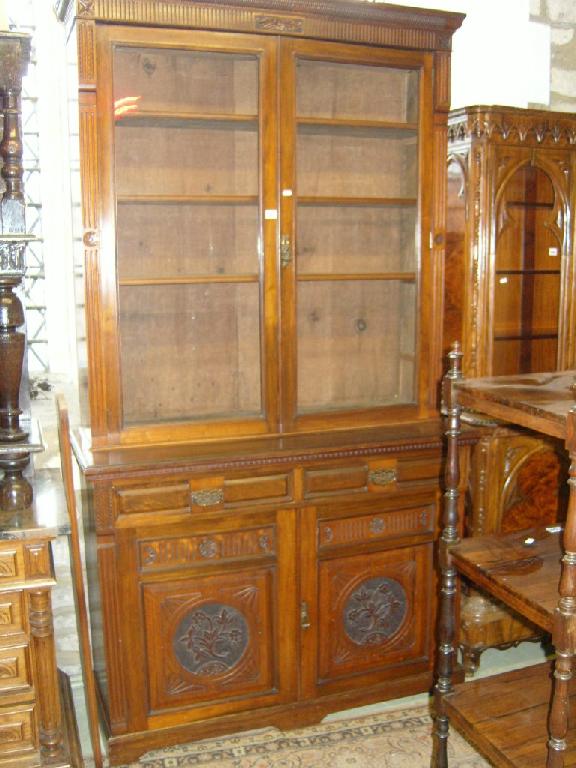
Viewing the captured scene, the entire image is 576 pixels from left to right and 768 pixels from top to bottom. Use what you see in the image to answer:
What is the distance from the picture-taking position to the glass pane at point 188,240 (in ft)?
7.82

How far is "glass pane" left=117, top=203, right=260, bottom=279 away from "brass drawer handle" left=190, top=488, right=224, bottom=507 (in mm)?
692

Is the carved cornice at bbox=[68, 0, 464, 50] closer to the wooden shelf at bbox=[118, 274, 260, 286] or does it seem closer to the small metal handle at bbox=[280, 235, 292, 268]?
the small metal handle at bbox=[280, 235, 292, 268]

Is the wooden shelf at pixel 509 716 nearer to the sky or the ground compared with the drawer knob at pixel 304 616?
nearer to the sky

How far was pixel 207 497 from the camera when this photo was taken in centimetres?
227

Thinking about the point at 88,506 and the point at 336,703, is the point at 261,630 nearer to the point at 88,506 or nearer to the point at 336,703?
the point at 336,703

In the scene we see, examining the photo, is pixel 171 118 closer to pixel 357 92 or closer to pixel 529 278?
pixel 357 92

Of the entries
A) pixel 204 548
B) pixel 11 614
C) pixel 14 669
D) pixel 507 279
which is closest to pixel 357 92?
pixel 507 279

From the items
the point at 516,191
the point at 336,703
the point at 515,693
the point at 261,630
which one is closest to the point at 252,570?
the point at 261,630

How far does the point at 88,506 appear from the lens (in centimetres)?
235

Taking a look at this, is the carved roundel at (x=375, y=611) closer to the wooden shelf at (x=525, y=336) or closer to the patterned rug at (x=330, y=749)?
the patterned rug at (x=330, y=749)

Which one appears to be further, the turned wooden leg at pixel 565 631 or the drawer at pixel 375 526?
the drawer at pixel 375 526

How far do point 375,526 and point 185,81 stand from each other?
152 cm

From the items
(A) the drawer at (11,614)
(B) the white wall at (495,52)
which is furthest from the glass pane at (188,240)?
(B) the white wall at (495,52)

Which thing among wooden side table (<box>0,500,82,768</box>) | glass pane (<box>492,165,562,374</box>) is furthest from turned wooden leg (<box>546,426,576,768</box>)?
glass pane (<box>492,165,562,374</box>)
